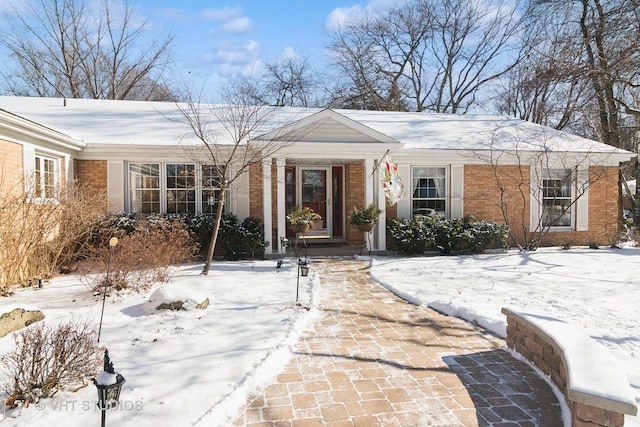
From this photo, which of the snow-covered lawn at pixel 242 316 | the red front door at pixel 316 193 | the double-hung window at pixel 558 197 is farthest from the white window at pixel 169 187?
the double-hung window at pixel 558 197

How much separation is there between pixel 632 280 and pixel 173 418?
8.53 m

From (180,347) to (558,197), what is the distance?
12678mm

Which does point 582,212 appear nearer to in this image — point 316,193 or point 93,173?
point 316,193

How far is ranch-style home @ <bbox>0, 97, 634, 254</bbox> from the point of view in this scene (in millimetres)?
10172

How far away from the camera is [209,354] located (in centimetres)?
401

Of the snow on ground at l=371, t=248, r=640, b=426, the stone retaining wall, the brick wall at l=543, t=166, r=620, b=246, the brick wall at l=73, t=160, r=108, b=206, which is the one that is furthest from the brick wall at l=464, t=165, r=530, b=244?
the brick wall at l=73, t=160, r=108, b=206

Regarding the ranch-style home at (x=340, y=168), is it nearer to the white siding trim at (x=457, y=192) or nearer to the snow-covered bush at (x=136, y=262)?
the white siding trim at (x=457, y=192)

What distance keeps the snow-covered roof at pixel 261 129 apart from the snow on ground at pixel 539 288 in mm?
3673

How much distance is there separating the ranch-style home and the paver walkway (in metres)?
5.70

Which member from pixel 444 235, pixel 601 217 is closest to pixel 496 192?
pixel 444 235

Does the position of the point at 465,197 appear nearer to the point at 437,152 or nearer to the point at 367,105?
the point at 437,152

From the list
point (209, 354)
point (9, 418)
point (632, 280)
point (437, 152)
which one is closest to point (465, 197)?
point (437, 152)

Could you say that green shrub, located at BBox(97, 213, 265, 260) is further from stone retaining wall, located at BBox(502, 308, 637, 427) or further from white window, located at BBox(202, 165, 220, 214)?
stone retaining wall, located at BBox(502, 308, 637, 427)

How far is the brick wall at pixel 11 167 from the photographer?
23.2ft
